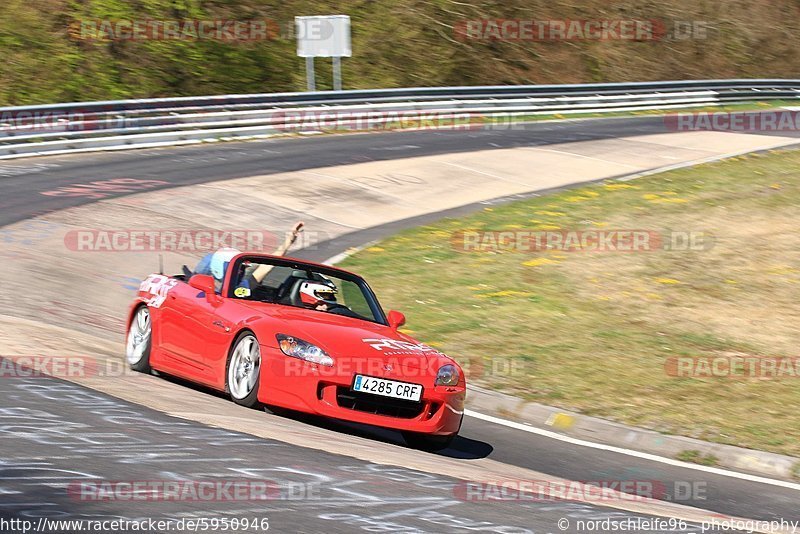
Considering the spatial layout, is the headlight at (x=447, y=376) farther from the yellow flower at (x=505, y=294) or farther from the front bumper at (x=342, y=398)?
the yellow flower at (x=505, y=294)

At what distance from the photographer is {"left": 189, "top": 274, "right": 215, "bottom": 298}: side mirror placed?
9602mm

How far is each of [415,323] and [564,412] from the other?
11.4ft

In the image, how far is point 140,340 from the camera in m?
10.5

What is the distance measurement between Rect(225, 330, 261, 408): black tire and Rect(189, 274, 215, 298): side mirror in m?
0.80

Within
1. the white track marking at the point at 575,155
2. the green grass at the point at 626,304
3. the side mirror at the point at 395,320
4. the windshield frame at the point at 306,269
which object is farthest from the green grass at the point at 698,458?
the white track marking at the point at 575,155

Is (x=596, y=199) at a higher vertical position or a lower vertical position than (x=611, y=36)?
lower

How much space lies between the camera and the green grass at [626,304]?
10641 millimetres

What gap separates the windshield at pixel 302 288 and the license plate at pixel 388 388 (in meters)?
1.33

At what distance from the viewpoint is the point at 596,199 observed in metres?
21.8

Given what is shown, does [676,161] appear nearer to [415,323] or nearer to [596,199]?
[596,199]

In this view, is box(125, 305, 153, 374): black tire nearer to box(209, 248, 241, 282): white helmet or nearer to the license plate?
box(209, 248, 241, 282): white helmet

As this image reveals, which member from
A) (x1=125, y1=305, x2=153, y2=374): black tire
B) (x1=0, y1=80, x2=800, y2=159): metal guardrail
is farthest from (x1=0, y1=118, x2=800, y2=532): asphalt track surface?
(x1=0, y1=80, x2=800, y2=159): metal guardrail

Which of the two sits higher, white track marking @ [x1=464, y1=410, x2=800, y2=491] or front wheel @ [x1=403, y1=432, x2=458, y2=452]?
front wheel @ [x1=403, y1=432, x2=458, y2=452]

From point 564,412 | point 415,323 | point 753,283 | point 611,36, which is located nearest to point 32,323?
point 415,323
